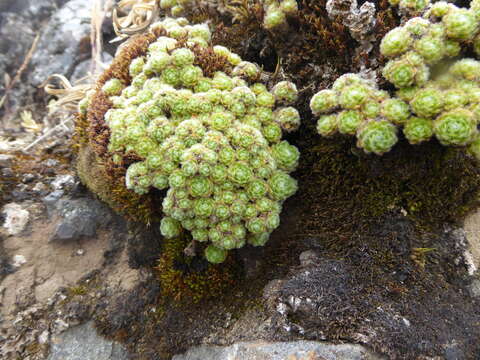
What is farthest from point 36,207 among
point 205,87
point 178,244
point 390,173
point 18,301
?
point 390,173

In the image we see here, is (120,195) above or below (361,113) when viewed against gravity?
below

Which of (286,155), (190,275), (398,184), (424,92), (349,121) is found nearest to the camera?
(424,92)

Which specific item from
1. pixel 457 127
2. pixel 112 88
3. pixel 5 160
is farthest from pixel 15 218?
pixel 457 127

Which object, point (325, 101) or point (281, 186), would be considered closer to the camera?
point (325, 101)

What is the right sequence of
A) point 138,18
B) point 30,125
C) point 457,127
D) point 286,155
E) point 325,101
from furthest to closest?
point 30,125 → point 138,18 → point 286,155 → point 325,101 → point 457,127

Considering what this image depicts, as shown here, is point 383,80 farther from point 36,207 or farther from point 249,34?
point 36,207

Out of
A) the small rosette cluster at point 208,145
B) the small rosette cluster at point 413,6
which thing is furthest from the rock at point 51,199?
the small rosette cluster at point 413,6

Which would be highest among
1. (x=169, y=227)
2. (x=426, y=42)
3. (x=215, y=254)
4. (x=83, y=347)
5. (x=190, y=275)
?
(x=426, y=42)

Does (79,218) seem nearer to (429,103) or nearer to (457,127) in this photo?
(429,103)
